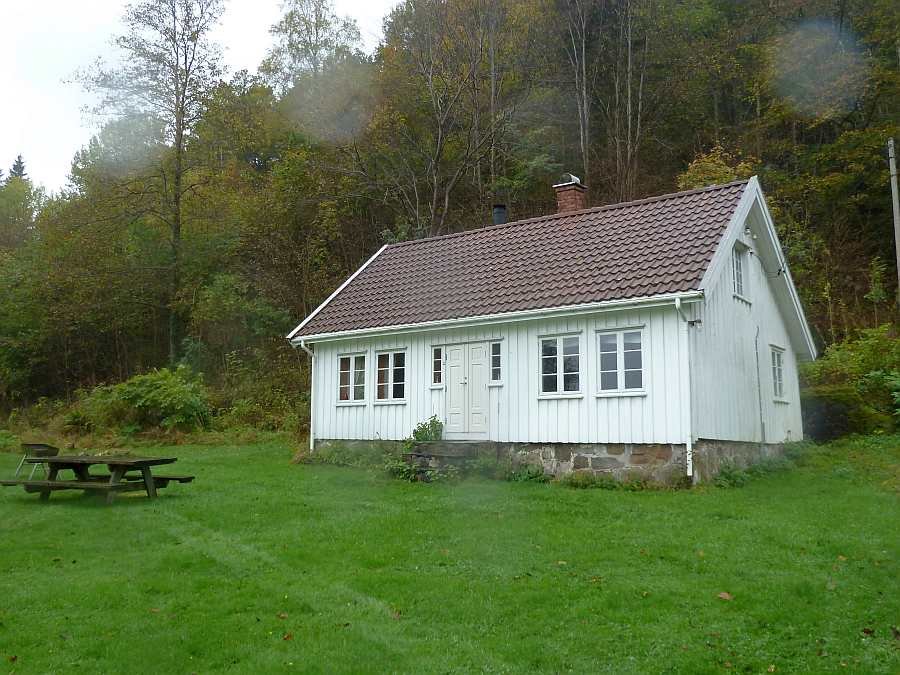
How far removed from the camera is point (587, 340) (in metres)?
14.4

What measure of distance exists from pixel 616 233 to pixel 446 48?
1428 cm

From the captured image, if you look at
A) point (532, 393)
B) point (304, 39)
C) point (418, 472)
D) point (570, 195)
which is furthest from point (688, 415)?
point (304, 39)

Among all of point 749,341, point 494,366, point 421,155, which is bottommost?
point 494,366

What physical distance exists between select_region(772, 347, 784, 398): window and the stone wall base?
82.2 inches

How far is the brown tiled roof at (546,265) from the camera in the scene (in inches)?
564

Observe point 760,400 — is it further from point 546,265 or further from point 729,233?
point 546,265

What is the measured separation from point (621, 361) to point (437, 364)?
4.11 meters

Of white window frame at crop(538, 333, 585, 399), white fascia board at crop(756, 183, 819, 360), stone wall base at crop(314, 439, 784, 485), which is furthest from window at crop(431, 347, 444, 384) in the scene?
white fascia board at crop(756, 183, 819, 360)

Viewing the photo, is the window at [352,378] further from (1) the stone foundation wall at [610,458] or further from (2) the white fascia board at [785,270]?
(2) the white fascia board at [785,270]

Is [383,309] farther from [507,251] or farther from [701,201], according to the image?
[701,201]

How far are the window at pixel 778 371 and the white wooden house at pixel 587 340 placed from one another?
2.2 inches

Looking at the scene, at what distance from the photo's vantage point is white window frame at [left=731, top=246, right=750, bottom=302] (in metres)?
15.8

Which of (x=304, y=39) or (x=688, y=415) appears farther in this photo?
(x=304, y=39)

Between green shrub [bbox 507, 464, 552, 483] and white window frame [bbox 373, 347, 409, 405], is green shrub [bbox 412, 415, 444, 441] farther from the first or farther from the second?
green shrub [bbox 507, 464, 552, 483]
